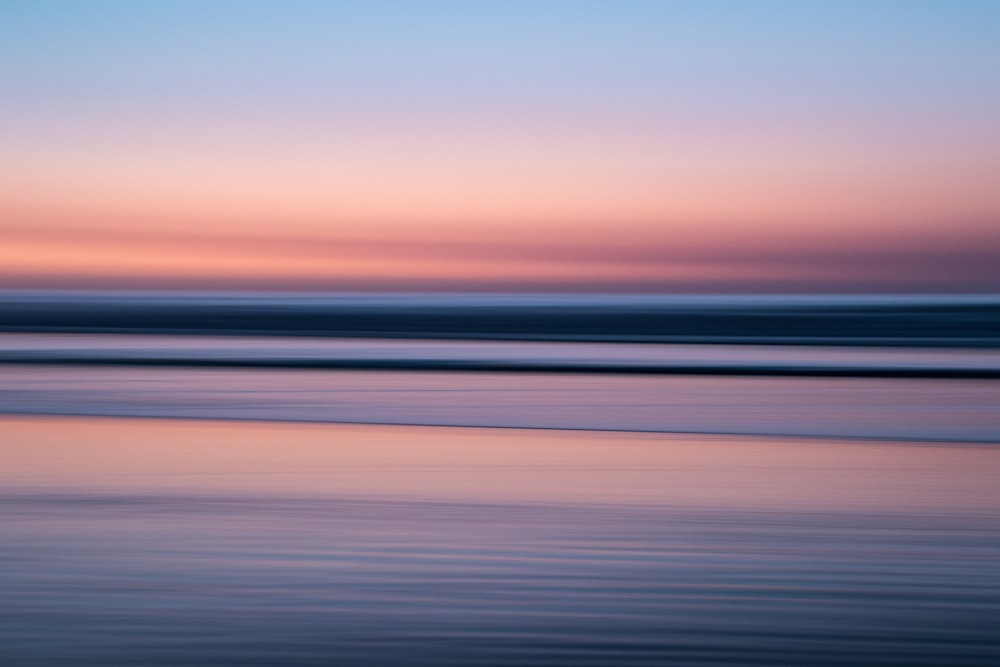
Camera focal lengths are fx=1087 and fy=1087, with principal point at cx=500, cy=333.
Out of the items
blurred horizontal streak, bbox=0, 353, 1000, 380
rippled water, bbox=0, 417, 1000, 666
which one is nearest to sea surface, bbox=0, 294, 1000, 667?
rippled water, bbox=0, 417, 1000, 666

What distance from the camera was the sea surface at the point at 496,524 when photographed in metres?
2.31

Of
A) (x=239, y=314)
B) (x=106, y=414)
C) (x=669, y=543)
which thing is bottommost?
(x=669, y=543)

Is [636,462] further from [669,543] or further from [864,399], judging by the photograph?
[864,399]

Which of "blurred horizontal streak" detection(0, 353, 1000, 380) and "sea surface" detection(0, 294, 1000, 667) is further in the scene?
"blurred horizontal streak" detection(0, 353, 1000, 380)

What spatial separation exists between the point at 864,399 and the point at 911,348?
5806mm

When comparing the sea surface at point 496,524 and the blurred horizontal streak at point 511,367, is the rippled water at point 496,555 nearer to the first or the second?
the sea surface at point 496,524

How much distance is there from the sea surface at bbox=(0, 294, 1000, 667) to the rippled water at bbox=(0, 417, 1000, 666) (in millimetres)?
11

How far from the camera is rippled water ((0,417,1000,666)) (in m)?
2.28

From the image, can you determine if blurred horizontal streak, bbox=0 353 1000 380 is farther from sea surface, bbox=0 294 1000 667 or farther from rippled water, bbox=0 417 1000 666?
rippled water, bbox=0 417 1000 666

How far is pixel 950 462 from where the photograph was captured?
14.7ft

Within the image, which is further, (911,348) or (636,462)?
(911,348)

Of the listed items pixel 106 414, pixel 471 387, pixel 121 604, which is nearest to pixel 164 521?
pixel 121 604

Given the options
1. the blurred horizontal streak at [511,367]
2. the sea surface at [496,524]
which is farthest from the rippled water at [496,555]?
the blurred horizontal streak at [511,367]

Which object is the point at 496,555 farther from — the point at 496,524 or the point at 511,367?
the point at 511,367
